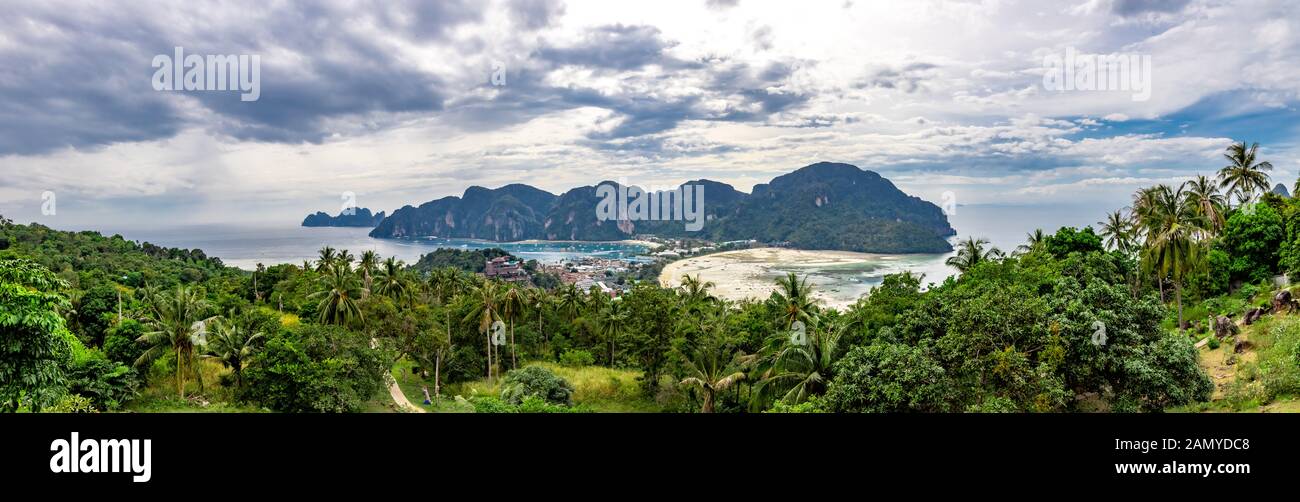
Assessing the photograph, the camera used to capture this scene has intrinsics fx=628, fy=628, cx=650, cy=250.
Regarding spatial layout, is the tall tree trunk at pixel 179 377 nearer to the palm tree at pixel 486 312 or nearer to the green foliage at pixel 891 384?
the palm tree at pixel 486 312

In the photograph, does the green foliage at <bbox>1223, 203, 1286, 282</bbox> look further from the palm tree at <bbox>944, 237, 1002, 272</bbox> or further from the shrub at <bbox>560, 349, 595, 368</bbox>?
the shrub at <bbox>560, 349, 595, 368</bbox>

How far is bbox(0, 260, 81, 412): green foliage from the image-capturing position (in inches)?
335

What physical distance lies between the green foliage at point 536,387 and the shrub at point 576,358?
394 inches

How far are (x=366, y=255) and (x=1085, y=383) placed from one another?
121 feet

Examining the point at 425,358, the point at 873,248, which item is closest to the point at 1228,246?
the point at 425,358

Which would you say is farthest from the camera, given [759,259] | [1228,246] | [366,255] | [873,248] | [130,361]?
[873,248]

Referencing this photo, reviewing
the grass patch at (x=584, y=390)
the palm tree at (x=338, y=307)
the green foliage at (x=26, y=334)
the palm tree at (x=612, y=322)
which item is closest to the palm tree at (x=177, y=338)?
the palm tree at (x=338, y=307)

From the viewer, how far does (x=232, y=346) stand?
19.7 m

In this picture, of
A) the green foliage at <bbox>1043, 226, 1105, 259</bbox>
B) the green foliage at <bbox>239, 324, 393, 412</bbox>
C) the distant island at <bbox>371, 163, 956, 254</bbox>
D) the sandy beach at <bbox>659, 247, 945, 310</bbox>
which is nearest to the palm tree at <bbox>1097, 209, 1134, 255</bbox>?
the green foliage at <bbox>1043, 226, 1105, 259</bbox>

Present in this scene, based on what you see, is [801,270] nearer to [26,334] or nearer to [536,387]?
[536,387]

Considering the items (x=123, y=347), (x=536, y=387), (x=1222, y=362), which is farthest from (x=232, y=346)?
(x=1222, y=362)

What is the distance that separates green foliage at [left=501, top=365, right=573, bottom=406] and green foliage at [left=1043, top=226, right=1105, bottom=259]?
26.5 meters
